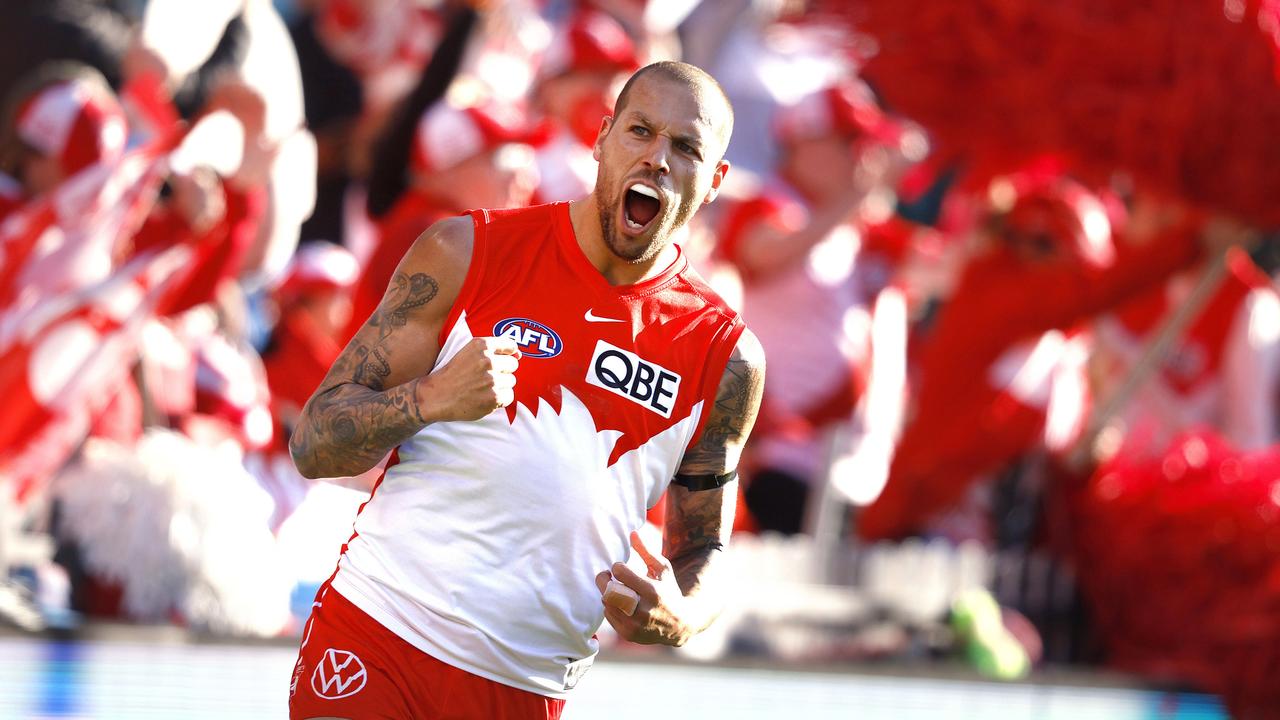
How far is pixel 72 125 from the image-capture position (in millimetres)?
5855

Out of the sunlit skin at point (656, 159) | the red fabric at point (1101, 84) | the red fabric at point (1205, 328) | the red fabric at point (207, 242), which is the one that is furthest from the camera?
the red fabric at point (1205, 328)

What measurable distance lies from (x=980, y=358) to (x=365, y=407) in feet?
16.3

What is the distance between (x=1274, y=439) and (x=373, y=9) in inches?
199

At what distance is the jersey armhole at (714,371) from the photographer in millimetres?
3422

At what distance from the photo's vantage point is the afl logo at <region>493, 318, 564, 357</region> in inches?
127

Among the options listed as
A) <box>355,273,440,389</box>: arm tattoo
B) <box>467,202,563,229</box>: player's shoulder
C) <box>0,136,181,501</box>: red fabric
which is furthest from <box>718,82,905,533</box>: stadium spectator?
<box>355,273,440,389</box>: arm tattoo

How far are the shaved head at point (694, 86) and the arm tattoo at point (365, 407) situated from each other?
55 centimetres

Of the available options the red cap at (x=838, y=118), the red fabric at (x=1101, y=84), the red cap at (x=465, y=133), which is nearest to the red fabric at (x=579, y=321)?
the red cap at (x=465, y=133)

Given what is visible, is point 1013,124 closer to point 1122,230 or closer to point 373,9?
point 1122,230

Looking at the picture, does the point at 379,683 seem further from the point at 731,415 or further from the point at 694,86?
the point at 694,86

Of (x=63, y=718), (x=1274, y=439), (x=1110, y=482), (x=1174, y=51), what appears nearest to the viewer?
(x=63, y=718)

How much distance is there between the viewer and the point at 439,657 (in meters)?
3.25

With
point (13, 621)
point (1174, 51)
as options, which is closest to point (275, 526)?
point (13, 621)

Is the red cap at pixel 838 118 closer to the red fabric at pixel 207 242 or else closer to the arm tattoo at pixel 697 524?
the red fabric at pixel 207 242
